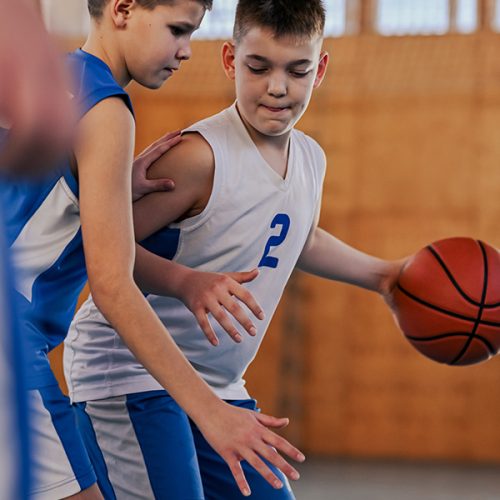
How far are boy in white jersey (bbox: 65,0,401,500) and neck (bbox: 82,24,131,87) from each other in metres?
0.41

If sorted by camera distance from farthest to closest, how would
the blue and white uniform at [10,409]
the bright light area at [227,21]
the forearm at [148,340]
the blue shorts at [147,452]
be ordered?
the bright light area at [227,21], the blue shorts at [147,452], the forearm at [148,340], the blue and white uniform at [10,409]

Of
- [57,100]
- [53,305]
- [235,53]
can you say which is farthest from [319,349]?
[57,100]

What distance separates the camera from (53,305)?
1967 millimetres

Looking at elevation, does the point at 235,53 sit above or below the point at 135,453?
above

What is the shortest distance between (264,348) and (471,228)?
2.02 metres

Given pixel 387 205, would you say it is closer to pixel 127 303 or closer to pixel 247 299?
pixel 247 299

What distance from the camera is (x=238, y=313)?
190cm

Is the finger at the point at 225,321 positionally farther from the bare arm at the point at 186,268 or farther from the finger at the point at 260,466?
the finger at the point at 260,466

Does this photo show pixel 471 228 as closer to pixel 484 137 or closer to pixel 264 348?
pixel 484 137

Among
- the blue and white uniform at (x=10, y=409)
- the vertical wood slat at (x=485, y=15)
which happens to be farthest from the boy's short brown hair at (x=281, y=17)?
the vertical wood slat at (x=485, y=15)

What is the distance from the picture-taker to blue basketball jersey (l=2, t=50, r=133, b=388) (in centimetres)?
184

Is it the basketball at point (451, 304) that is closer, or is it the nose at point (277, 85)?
the nose at point (277, 85)

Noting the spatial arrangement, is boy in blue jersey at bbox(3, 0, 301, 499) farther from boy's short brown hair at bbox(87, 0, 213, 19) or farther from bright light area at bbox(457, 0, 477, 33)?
bright light area at bbox(457, 0, 477, 33)

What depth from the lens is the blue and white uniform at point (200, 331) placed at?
2396 millimetres
